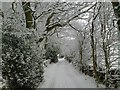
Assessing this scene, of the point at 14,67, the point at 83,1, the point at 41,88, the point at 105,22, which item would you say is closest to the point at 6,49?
the point at 14,67

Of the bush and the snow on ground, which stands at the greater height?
the bush

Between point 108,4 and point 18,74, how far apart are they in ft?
23.7

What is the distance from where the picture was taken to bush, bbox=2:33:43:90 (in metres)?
9.23

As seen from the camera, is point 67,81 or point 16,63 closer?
point 16,63

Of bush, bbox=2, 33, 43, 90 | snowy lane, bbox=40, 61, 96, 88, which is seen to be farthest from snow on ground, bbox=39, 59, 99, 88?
bush, bbox=2, 33, 43, 90

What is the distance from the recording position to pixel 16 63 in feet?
30.8

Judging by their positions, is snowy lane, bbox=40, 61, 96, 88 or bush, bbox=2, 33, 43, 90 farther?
snowy lane, bbox=40, 61, 96, 88

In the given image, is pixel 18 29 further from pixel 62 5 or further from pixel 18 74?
pixel 62 5

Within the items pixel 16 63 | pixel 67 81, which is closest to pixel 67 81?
pixel 67 81

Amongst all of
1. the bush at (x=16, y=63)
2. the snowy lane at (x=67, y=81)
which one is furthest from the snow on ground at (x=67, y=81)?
the bush at (x=16, y=63)

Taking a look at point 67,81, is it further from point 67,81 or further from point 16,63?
point 16,63

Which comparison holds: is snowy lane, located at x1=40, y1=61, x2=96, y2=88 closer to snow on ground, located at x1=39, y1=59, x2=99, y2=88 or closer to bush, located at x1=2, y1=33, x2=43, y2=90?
snow on ground, located at x1=39, y1=59, x2=99, y2=88

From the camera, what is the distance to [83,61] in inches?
880

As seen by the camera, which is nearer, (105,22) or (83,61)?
(105,22)
